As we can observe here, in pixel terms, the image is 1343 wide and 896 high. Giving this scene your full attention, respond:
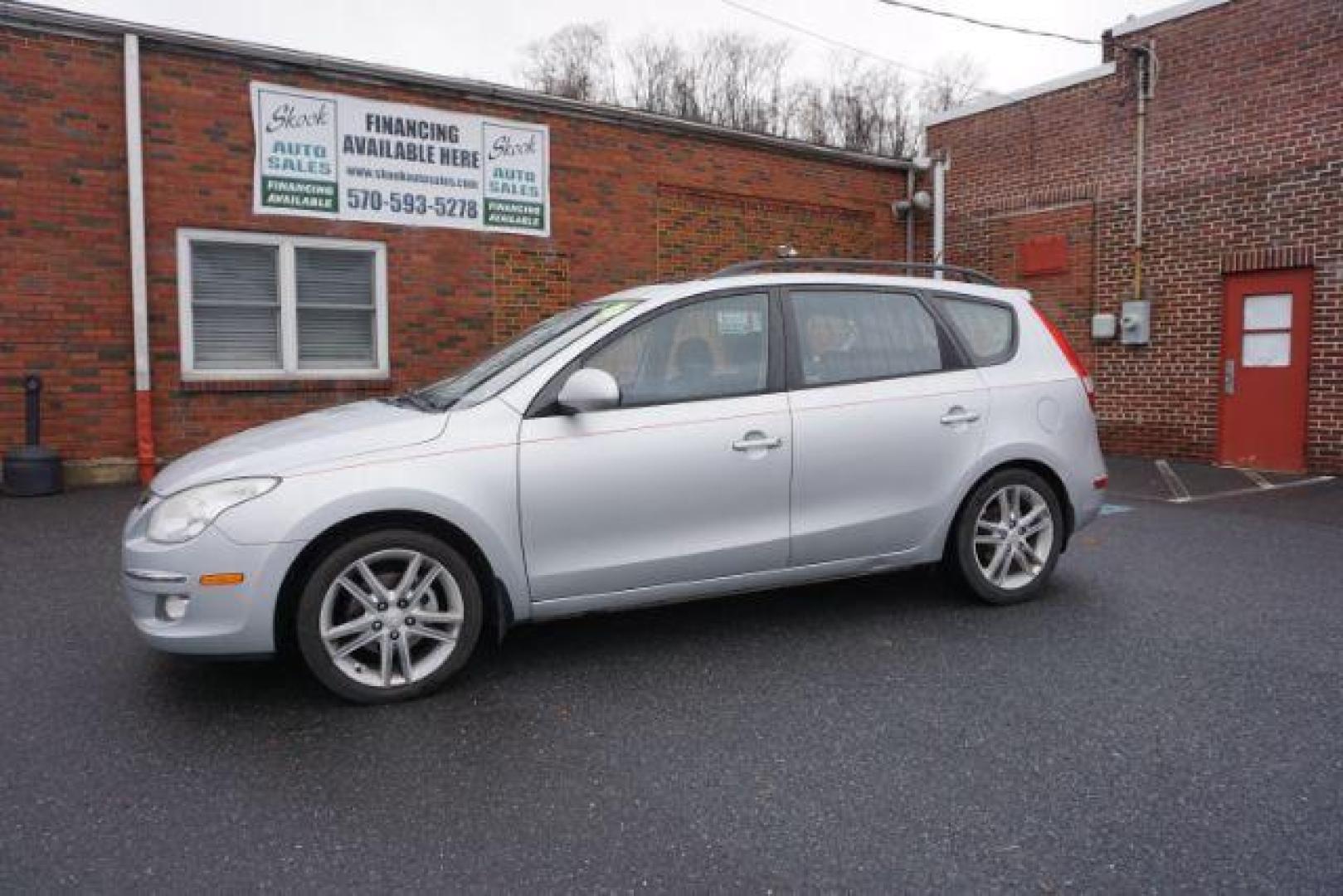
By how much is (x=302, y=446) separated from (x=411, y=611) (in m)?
0.72

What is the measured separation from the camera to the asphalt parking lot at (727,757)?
2.41m

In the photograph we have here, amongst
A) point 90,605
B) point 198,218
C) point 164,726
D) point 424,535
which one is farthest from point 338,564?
point 198,218

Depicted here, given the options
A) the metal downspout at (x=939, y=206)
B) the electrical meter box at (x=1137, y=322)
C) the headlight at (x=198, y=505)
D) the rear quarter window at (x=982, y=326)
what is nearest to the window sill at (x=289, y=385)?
the headlight at (x=198, y=505)

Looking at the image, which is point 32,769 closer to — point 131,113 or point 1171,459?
point 131,113

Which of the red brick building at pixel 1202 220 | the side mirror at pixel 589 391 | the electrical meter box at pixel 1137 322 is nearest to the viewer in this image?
the side mirror at pixel 589 391

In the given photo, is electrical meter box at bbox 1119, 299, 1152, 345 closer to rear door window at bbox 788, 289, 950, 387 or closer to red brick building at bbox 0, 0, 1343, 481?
red brick building at bbox 0, 0, 1343, 481

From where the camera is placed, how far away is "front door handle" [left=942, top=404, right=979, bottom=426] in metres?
4.43

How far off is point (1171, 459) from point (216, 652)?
11.0 metres

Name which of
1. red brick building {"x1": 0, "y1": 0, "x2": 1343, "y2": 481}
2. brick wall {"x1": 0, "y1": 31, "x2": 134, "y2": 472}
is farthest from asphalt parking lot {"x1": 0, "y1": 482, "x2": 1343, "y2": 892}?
red brick building {"x1": 0, "y1": 0, "x2": 1343, "y2": 481}

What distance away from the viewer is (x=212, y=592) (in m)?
3.22

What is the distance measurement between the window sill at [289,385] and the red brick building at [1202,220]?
8560 mm

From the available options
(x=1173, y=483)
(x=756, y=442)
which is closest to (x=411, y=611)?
(x=756, y=442)

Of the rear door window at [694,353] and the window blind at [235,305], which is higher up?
the window blind at [235,305]

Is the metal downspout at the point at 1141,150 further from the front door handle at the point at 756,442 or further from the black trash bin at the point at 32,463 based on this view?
the black trash bin at the point at 32,463
